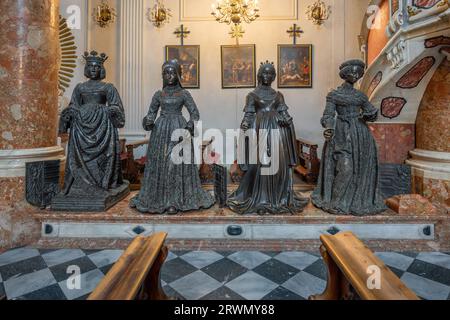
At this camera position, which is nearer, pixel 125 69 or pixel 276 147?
pixel 276 147

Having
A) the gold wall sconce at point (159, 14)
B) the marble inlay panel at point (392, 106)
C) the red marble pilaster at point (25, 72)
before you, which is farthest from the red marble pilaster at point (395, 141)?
the gold wall sconce at point (159, 14)

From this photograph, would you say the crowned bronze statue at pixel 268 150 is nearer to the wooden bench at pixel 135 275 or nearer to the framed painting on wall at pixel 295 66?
the wooden bench at pixel 135 275

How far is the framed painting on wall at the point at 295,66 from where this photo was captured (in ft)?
23.1

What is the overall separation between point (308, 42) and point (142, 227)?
6.34 meters

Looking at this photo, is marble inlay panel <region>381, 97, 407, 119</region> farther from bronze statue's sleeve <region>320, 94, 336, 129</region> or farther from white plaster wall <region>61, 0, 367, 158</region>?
white plaster wall <region>61, 0, 367, 158</region>

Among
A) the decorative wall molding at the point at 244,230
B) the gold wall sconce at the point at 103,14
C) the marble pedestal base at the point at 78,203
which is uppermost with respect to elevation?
the gold wall sconce at the point at 103,14

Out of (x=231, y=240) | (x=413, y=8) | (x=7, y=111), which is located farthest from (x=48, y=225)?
(x=413, y=8)

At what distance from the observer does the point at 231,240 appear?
326 cm

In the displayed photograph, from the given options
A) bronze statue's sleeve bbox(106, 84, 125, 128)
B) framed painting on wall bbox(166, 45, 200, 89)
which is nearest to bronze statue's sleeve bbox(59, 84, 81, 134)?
bronze statue's sleeve bbox(106, 84, 125, 128)

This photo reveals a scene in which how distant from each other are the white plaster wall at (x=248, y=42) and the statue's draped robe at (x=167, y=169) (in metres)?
3.93

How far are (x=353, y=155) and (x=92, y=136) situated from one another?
11.1 feet

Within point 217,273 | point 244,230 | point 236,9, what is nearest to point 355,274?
point 217,273

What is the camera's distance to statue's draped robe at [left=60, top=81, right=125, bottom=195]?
348 cm
